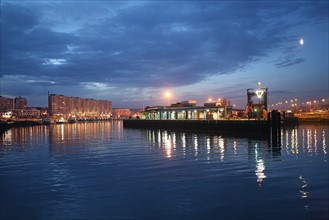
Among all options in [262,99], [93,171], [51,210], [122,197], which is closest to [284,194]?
[122,197]

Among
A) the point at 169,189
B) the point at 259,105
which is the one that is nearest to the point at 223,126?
the point at 259,105

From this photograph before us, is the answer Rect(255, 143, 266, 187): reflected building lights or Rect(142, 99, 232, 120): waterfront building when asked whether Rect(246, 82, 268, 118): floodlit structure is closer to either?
Rect(142, 99, 232, 120): waterfront building

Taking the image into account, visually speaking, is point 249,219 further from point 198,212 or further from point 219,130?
point 219,130

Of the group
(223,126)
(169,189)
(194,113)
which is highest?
(194,113)

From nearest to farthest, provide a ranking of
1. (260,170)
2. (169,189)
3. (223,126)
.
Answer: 1. (169,189)
2. (260,170)
3. (223,126)

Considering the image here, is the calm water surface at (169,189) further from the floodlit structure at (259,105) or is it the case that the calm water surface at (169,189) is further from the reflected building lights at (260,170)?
the floodlit structure at (259,105)

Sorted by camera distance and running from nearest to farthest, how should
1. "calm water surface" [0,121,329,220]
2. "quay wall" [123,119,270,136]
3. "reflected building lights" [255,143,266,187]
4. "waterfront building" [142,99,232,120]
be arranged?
1. "calm water surface" [0,121,329,220]
2. "reflected building lights" [255,143,266,187]
3. "quay wall" [123,119,270,136]
4. "waterfront building" [142,99,232,120]

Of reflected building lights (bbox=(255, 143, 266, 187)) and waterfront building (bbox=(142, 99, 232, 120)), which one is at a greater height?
waterfront building (bbox=(142, 99, 232, 120))

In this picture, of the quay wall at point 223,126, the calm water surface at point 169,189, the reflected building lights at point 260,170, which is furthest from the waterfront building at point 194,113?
the calm water surface at point 169,189

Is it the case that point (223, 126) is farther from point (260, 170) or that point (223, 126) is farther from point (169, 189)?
point (169, 189)

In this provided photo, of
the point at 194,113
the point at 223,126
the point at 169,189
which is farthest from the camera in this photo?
the point at 194,113

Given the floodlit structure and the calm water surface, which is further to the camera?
the floodlit structure

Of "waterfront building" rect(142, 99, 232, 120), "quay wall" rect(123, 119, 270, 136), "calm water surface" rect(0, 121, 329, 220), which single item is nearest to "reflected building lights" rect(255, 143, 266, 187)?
"calm water surface" rect(0, 121, 329, 220)

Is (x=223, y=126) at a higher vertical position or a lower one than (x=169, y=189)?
higher
